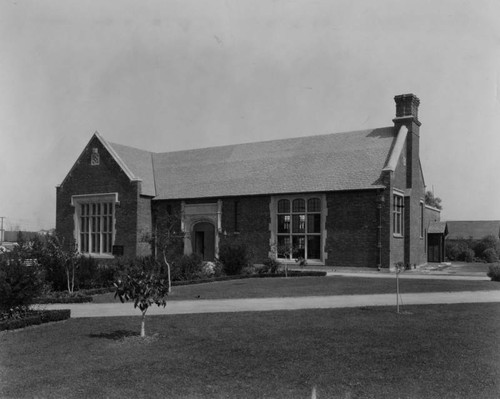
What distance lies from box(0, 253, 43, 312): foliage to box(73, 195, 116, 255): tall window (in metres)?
23.9

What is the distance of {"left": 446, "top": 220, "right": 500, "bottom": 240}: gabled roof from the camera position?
65.1 meters

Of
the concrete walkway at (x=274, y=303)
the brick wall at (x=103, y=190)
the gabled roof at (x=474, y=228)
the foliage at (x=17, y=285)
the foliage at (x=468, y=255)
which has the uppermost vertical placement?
the brick wall at (x=103, y=190)

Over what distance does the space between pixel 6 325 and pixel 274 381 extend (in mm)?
7648

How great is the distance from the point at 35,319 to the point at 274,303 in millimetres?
6751

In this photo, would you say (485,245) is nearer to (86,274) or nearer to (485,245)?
(485,245)

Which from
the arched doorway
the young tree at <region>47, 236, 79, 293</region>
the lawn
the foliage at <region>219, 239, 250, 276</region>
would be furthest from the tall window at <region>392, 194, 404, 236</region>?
the young tree at <region>47, 236, 79, 293</region>

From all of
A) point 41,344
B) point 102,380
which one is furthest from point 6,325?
point 102,380

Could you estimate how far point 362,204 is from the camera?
29.2 meters

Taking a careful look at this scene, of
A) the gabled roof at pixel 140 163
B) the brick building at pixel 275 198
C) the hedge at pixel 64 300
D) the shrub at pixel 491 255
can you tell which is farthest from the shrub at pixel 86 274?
the shrub at pixel 491 255

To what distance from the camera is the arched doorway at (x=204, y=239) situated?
35312mm

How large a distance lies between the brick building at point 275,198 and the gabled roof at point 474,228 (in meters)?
A: 27.7

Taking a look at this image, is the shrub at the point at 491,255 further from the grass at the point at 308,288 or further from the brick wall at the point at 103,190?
the brick wall at the point at 103,190

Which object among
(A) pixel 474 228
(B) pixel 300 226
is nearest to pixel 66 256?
(B) pixel 300 226

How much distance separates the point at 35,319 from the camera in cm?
1242
